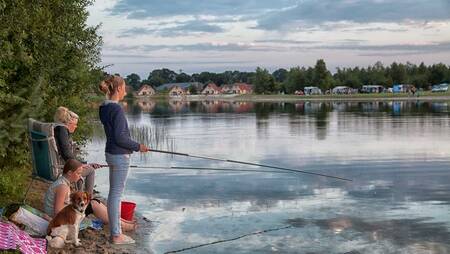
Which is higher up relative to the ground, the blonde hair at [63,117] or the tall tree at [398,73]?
the tall tree at [398,73]

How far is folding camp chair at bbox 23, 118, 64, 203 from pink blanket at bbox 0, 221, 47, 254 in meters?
1.69

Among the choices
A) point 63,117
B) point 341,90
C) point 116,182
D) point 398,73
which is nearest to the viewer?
point 116,182

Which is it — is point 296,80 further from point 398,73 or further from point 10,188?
point 10,188

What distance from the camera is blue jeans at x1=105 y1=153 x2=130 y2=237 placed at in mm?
7957

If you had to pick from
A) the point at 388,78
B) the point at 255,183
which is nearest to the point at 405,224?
the point at 255,183

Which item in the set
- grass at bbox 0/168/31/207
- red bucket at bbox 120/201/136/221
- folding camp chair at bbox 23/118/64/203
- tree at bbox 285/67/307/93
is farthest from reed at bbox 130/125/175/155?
tree at bbox 285/67/307/93

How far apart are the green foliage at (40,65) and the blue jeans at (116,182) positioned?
1.42m

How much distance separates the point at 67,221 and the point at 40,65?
18.3 ft

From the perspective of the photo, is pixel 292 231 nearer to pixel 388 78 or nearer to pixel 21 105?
pixel 21 105

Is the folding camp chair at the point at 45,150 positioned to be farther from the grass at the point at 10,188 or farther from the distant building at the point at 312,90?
the distant building at the point at 312,90

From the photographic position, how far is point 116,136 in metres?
7.75

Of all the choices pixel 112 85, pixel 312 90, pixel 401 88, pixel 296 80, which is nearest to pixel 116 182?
pixel 112 85

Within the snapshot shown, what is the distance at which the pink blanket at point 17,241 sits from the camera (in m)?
6.75

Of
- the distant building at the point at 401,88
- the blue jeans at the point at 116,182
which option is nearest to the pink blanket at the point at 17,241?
the blue jeans at the point at 116,182
